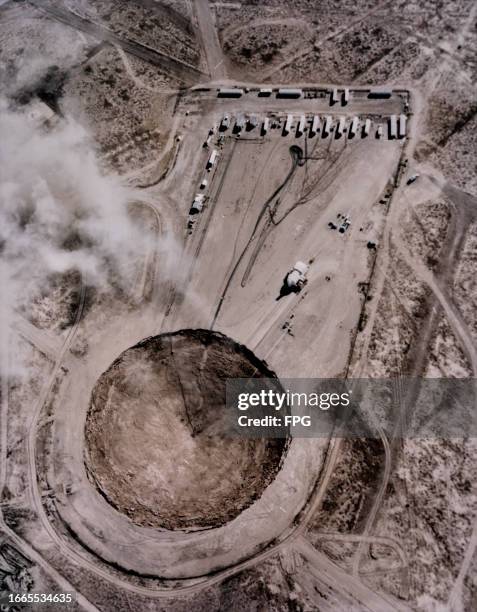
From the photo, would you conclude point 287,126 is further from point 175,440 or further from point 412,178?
point 175,440

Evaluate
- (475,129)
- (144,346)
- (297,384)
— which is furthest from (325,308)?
(475,129)

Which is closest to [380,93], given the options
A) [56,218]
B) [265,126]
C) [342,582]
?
[265,126]

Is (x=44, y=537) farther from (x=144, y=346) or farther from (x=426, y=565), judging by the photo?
(x=426, y=565)

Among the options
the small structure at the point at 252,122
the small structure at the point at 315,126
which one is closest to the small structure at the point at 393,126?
the small structure at the point at 315,126

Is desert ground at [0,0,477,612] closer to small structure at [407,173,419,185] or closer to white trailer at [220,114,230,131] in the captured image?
small structure at [407,173,419,185]

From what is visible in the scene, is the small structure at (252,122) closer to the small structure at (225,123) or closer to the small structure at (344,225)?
the small structure at (225,123)

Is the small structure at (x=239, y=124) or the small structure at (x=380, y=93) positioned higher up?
the small structure at (x=380, y=93)
